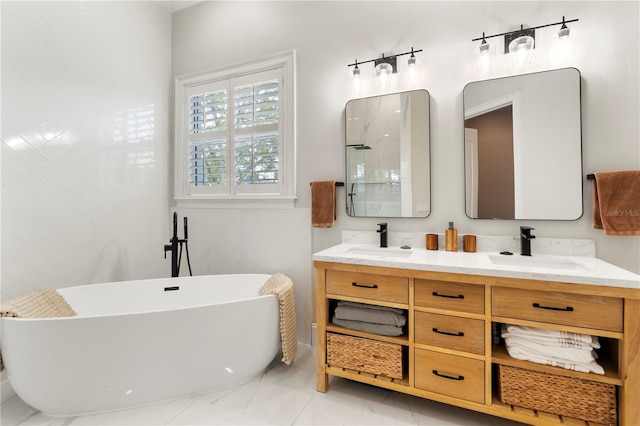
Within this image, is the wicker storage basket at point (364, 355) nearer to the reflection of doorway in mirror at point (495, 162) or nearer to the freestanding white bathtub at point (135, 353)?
the freestanding white bathtub at point (135, 353)

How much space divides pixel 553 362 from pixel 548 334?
0.41ft

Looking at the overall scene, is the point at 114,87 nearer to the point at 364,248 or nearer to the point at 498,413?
the point at 364,248

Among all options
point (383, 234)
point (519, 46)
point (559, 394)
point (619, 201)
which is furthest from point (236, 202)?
point (619, 201)

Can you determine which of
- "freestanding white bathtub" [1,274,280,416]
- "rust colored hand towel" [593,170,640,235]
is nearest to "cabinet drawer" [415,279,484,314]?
"rust colored hand towel" [593,170,640,235]

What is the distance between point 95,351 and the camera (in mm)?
1564

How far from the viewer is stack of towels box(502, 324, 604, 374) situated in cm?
137

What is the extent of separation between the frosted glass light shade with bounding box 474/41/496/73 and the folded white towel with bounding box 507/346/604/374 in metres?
1.60

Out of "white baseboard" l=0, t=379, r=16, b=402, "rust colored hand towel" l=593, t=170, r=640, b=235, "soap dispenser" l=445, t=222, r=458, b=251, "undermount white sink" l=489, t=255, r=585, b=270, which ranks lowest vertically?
"white baseboard" l=0, t=379, r=16, b=402

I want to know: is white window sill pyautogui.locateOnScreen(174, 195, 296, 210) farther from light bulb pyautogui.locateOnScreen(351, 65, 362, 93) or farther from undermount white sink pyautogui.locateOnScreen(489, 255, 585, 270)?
undermount white sink pyautogui.locateOnScreen(489, 255, 585, 270)

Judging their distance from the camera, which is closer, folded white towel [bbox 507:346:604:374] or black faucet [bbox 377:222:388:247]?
folded white towel [bbox 507:346:604:374]

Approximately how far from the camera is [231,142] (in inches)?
110

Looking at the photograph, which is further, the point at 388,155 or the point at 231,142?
the point at 231,142

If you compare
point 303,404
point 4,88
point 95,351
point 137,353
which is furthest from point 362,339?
point 4,88

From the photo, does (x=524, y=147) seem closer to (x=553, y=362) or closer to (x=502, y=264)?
(x=502, y=264)
